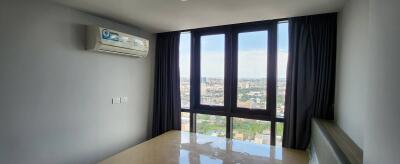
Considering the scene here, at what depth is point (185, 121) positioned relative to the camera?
154 inches

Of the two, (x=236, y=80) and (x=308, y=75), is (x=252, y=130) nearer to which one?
(x=236, y=80)

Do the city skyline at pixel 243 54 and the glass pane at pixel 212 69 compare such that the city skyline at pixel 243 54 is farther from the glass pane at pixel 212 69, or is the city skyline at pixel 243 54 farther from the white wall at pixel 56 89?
the white wall at pixel 56 89

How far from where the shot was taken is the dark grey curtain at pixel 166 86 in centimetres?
384

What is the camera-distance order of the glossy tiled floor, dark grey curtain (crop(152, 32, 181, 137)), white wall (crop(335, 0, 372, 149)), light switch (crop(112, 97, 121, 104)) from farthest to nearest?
dark grey curtain (crop(152, 32, 181, 137)) → light switch (crop(112, 97, 121, 104)) → the glossy tiled floor → white wall (crop(335, 0, 372, 149))

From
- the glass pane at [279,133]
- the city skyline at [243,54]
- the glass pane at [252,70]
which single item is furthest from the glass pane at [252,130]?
the city skyline at [243,54]

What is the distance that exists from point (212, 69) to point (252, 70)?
2.32 feet

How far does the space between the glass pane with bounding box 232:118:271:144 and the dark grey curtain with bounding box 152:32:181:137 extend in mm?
Answer: 1061

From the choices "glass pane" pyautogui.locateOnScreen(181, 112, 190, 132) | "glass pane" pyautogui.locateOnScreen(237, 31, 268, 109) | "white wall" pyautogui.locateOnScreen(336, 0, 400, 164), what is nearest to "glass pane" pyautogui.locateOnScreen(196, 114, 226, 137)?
"glass pane" pyautogui.locateOnScreen(181, 112, 190, 132)

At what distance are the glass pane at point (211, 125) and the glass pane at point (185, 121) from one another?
6.7 inches

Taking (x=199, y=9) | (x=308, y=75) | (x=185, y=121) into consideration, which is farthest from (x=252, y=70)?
(x=185, y=121)

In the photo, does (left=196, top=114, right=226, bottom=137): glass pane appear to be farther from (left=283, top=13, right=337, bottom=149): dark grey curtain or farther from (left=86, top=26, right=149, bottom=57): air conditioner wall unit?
(left=86, top=26, right=149, bottom=57): air conditioner wall unit

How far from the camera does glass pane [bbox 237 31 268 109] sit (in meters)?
3.29

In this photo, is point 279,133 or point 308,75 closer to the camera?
point 308,75

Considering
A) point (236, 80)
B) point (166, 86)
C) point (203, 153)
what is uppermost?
point (236, 80)
